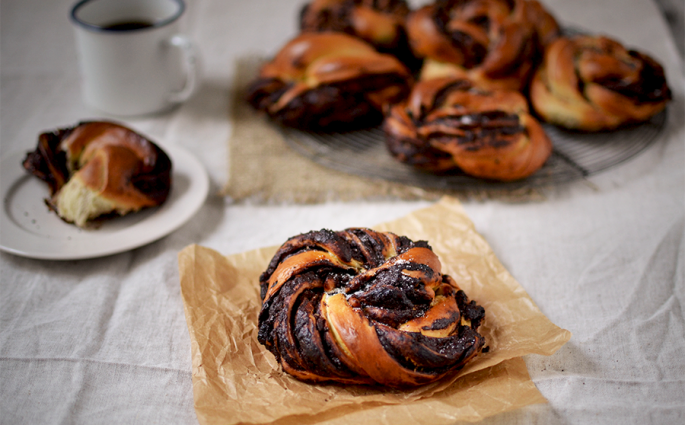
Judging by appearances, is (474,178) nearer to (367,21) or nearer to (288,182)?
(288,182)

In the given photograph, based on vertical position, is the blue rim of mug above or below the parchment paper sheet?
above

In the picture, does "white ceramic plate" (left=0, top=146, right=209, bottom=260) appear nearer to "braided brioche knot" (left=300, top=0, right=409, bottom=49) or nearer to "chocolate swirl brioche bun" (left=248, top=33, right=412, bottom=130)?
"chocolate swirl brioche bun" (left=248, top=33, right=412, bottom=130)

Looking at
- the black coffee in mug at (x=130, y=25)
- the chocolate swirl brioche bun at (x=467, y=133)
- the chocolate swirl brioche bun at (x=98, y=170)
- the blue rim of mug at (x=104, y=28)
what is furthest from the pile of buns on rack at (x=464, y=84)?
the chocolate swirl brioche bun at (x=98, y=170)

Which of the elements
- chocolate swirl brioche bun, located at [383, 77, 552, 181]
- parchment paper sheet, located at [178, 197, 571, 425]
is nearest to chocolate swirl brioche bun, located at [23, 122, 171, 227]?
parchment paper sheet, located at [178, 197, 571, 425]

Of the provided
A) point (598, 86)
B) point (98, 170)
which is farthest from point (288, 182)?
point (598, 86)

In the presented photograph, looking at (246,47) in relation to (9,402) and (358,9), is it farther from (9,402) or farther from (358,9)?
(9,402)

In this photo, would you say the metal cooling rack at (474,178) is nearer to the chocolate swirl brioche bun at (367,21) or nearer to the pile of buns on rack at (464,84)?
the pile of buns on rack at (464,84)
